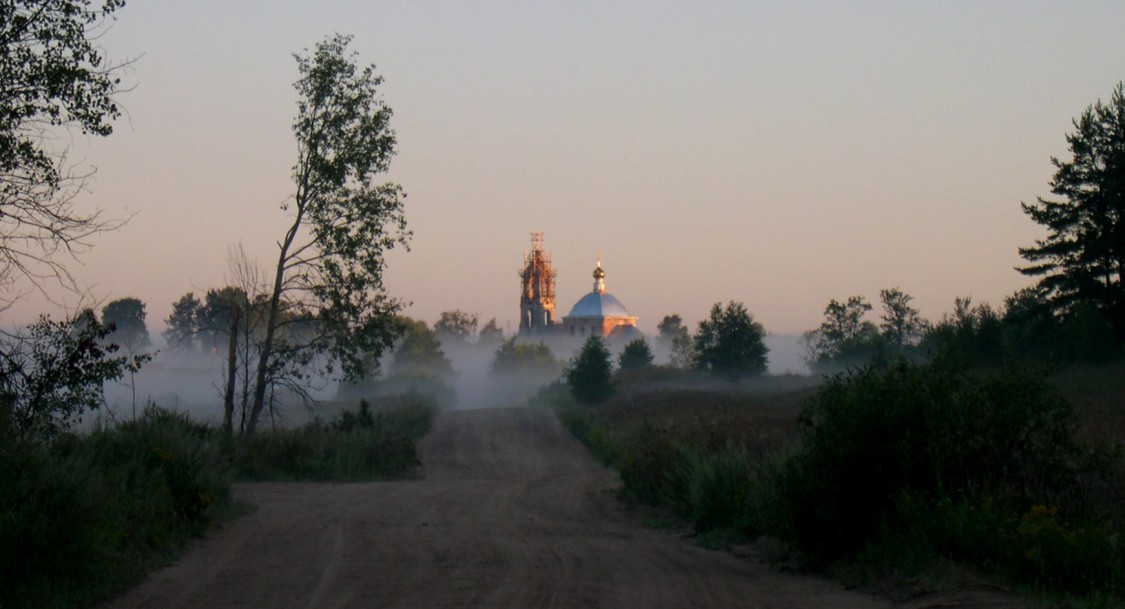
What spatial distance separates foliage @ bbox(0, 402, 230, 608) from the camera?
9.80 m

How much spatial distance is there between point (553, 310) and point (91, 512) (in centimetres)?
14881

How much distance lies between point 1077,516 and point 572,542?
6.65 m

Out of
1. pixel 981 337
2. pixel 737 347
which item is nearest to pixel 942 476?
pixel 981 337

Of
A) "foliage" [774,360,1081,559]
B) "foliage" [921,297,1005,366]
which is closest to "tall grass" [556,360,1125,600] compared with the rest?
"foliage" [774,360,1081,559]

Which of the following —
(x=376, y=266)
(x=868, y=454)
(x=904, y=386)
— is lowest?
(x=868, y=454)

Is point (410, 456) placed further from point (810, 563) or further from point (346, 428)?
point (810, 563)

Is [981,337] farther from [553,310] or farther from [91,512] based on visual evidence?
[553,310]

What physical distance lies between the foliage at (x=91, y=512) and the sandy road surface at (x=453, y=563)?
0.41 metres

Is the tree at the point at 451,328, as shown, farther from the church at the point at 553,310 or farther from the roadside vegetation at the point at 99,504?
the roadside vegetation at the point at 99,504

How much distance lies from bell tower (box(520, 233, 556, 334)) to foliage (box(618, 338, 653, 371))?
57.4 meters

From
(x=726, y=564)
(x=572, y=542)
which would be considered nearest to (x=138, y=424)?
(x=572, y=542)

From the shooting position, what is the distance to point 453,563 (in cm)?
1240

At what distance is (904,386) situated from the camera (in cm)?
1234

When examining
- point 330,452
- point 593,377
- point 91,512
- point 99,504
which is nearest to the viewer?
point 91,512
